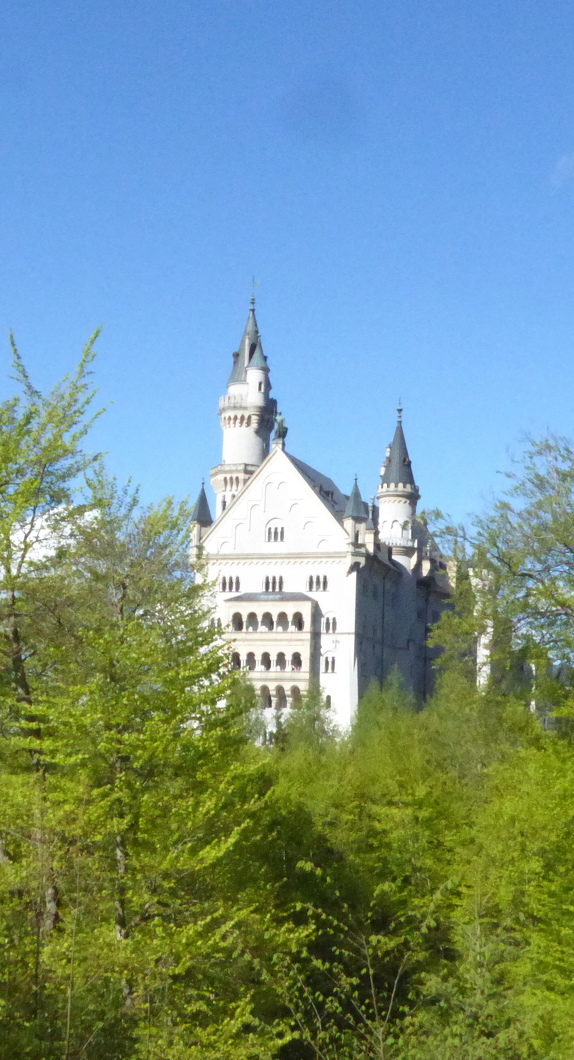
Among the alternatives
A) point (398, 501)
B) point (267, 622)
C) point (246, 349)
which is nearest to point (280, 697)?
point (267, 622)

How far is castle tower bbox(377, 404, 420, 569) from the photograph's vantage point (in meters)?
92.9

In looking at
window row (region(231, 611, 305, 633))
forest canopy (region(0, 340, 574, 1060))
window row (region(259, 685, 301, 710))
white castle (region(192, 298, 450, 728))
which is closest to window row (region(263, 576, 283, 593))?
white castle (region(192, 298, 450, 728))

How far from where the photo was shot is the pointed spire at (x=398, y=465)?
312ft

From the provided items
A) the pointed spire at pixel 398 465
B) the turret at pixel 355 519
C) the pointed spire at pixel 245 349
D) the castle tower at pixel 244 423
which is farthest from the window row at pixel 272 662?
the pointed spire at pixel 245 349

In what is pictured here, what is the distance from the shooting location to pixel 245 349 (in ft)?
318

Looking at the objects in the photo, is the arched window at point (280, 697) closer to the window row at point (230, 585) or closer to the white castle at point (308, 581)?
the white castle at point (308, 581)

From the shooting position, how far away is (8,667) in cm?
2280

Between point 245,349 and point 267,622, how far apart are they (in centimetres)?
2519

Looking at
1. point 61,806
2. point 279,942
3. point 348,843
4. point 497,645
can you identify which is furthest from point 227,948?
point 348,843

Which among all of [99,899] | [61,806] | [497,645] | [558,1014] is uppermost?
[497,645]

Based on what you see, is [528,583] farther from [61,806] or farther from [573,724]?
[61,806]

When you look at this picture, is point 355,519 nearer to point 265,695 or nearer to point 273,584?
point 273,584

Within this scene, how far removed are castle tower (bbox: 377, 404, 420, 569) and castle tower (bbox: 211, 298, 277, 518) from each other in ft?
33.1

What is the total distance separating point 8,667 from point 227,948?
6872 millimetres
